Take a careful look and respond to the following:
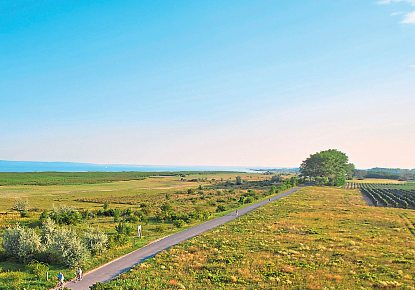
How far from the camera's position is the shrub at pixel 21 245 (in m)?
32.1

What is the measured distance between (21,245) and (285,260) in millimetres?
23538

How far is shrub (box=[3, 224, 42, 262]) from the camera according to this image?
1265 inches

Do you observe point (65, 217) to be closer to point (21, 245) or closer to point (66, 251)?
point (21, 245)

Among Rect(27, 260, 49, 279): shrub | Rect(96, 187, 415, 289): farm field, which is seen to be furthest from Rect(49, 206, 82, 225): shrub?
Rect(27, 260, 49, 279): shrub

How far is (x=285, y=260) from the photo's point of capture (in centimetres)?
3281

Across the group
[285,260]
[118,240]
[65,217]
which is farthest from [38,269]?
[65,217]

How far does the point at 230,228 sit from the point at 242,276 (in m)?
22.1

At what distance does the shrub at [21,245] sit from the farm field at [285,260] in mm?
10350

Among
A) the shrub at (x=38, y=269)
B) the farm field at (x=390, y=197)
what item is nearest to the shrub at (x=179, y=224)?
the shrub at (x=38, y=269)

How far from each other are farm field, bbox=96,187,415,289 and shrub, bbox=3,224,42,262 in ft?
34.0

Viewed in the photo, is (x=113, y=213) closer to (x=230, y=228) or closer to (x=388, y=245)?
(x=230, y=228)

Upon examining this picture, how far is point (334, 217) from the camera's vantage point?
206 feet

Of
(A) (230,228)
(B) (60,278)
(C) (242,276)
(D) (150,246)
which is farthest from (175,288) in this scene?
(A) (230,228)

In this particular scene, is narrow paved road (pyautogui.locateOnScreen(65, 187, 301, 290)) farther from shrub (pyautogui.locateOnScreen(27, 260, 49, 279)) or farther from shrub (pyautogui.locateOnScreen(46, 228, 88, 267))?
shrub (pyautogui.locateOnScreen(27, 260, 49, 279))
